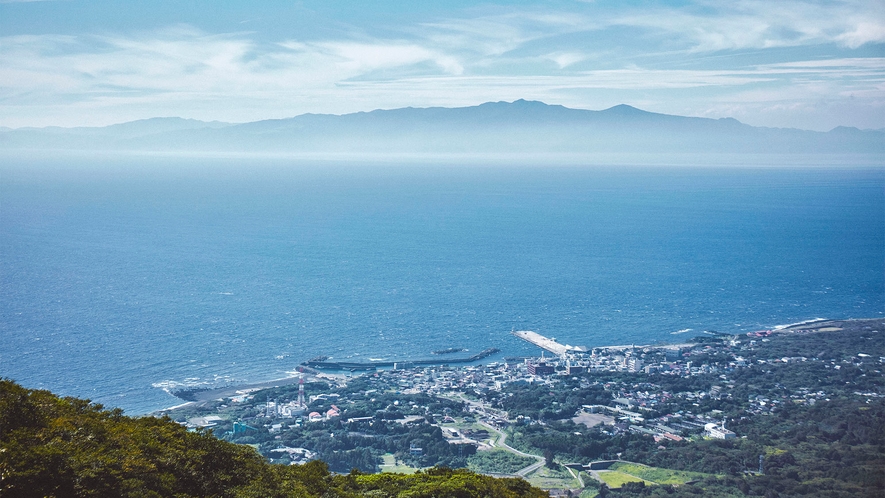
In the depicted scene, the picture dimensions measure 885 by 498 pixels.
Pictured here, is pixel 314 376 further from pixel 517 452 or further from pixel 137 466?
pixel 137 466

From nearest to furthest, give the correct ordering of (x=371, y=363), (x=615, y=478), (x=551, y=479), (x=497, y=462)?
(x=551, y=479) < (x=615, y=478) < (x=497, y=462) < (x=371, y=363)

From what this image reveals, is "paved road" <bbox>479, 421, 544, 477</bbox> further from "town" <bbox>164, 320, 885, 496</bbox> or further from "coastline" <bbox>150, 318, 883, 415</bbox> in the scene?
"coastline" <bbox>150, 318, 883, 415</bbox>

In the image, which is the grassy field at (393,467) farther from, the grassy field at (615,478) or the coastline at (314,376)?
the coastline at (314,376)

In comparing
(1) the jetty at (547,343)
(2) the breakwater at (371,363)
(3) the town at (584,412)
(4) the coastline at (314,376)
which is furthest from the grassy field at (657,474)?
(4) the coastline at (314,376)

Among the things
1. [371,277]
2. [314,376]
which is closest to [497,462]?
[314,376]

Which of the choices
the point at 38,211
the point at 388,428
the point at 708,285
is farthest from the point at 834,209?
the point at 38,211
